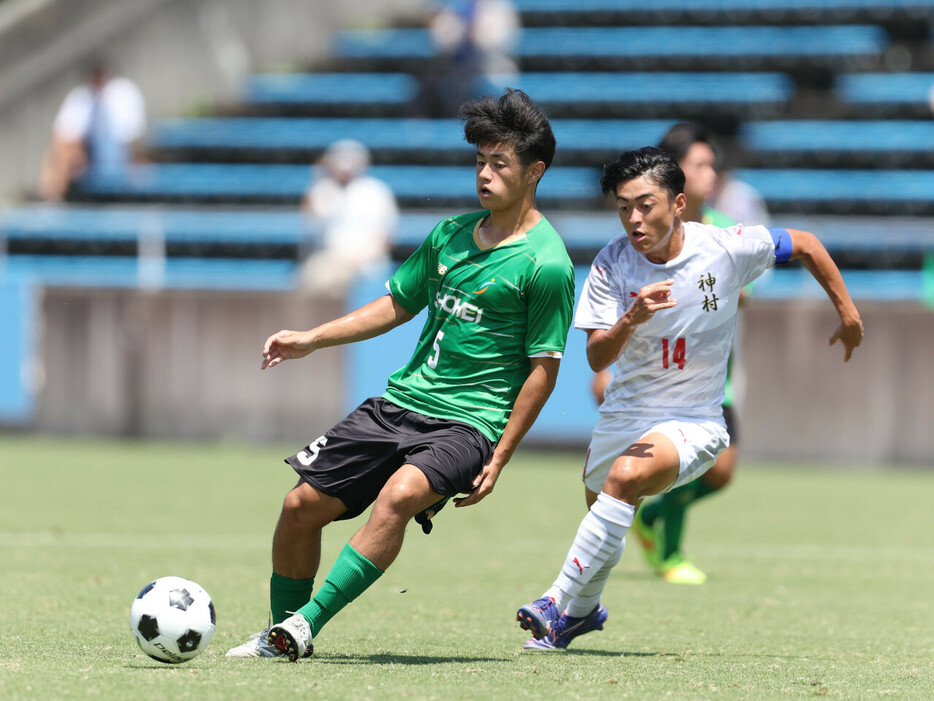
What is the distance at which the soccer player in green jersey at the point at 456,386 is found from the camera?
5406mm

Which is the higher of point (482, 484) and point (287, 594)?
point (482, 484)

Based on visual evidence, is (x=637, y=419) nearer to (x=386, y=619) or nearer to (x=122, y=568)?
(x=386, y=619)

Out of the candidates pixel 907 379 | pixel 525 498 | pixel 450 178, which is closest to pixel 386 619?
pixel 525 498

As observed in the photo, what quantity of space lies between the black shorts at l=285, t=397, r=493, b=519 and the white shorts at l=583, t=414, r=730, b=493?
69 cm

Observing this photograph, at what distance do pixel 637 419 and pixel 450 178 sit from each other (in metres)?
13.8

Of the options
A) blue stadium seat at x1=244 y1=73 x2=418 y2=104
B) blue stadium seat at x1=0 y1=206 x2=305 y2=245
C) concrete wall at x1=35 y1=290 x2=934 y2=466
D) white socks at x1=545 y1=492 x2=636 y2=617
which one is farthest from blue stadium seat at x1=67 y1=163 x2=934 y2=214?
white socks at x1=545 y1=492 x2=636 y2=617

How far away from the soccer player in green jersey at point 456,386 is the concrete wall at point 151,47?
657 inches

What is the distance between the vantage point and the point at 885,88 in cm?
1955

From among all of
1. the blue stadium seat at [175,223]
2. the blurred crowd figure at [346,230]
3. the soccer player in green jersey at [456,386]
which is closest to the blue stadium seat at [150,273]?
the blue stadium seat at [175,223]

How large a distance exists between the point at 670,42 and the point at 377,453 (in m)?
16.5

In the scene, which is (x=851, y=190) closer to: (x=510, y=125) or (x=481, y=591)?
(x=481, y=591)

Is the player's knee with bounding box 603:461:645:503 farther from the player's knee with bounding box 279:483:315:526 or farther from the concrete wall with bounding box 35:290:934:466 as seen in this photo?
the concrete wall with bounding box 35:290:934:466

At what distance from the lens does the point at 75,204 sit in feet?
64.1

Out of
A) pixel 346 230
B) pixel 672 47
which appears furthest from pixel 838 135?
pixel 346 230
